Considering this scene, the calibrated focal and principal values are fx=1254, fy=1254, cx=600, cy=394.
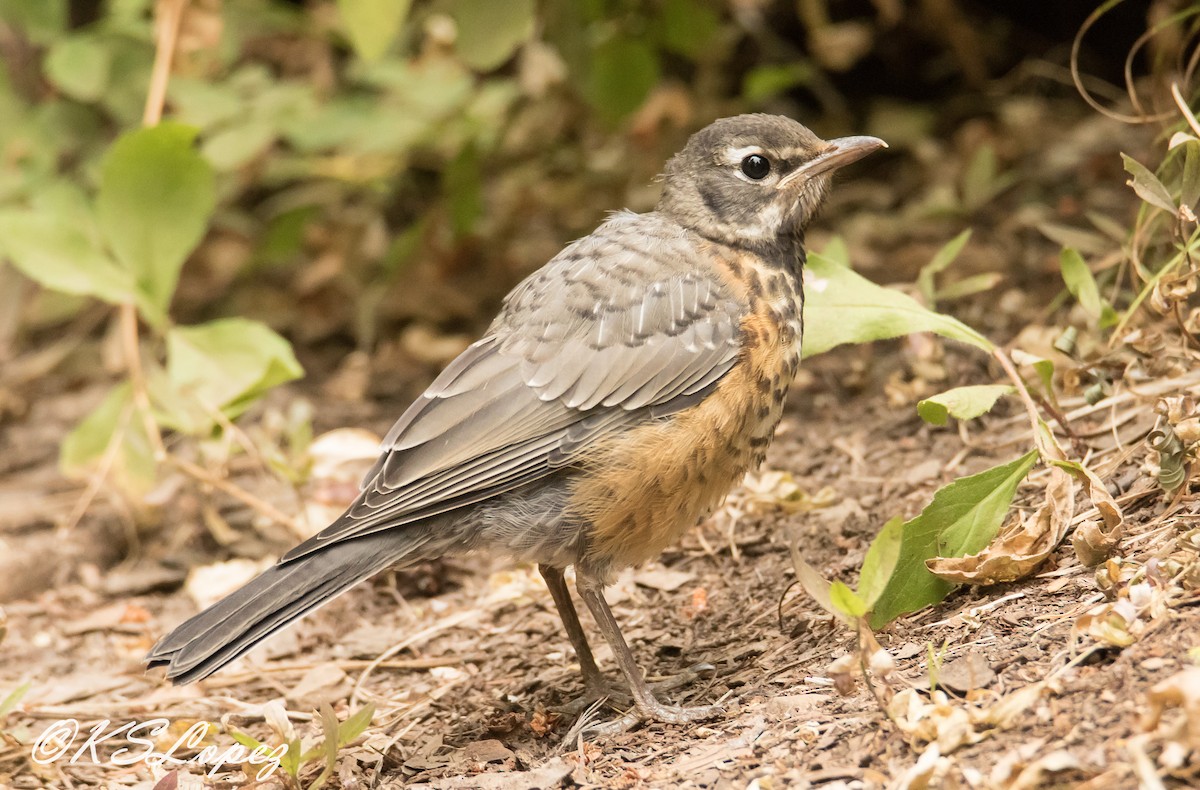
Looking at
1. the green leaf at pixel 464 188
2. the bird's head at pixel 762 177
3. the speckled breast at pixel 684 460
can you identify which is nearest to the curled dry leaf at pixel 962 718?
the speckled breast at pixel 684 460

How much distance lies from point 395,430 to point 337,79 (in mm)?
3956

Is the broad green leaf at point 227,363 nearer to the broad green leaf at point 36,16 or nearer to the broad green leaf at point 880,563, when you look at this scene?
the broad green leaf at point 36,16

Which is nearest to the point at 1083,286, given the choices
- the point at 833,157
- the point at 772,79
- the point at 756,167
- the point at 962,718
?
the point at 833,157

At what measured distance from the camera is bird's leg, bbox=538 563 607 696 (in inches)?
160

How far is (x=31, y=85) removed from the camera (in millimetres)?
6793

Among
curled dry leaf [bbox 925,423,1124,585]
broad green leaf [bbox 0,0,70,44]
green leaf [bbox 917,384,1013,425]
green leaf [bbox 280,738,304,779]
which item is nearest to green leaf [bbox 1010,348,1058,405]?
green leaf [bbox 917,384,1013,425]

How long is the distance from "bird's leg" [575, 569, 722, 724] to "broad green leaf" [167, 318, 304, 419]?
1.58 m

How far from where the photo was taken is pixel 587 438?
385cm

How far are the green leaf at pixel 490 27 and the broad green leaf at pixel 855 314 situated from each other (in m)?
1.70

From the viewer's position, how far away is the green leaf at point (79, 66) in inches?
228

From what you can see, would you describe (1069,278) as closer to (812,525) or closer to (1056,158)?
(812,525)

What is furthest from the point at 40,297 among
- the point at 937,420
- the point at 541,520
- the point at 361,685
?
the point at 937,420

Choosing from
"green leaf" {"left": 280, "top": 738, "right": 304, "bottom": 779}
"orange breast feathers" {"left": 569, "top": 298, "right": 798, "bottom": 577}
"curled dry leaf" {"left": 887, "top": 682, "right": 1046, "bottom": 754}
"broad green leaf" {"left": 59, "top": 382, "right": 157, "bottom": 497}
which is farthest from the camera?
"broad green leaf" {"left": 59, "top": 382, "right": 157, "bottom": 497}

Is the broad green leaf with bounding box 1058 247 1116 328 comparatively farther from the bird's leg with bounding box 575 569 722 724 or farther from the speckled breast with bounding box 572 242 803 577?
the bird's leg with bounding box 575 569 722 724
